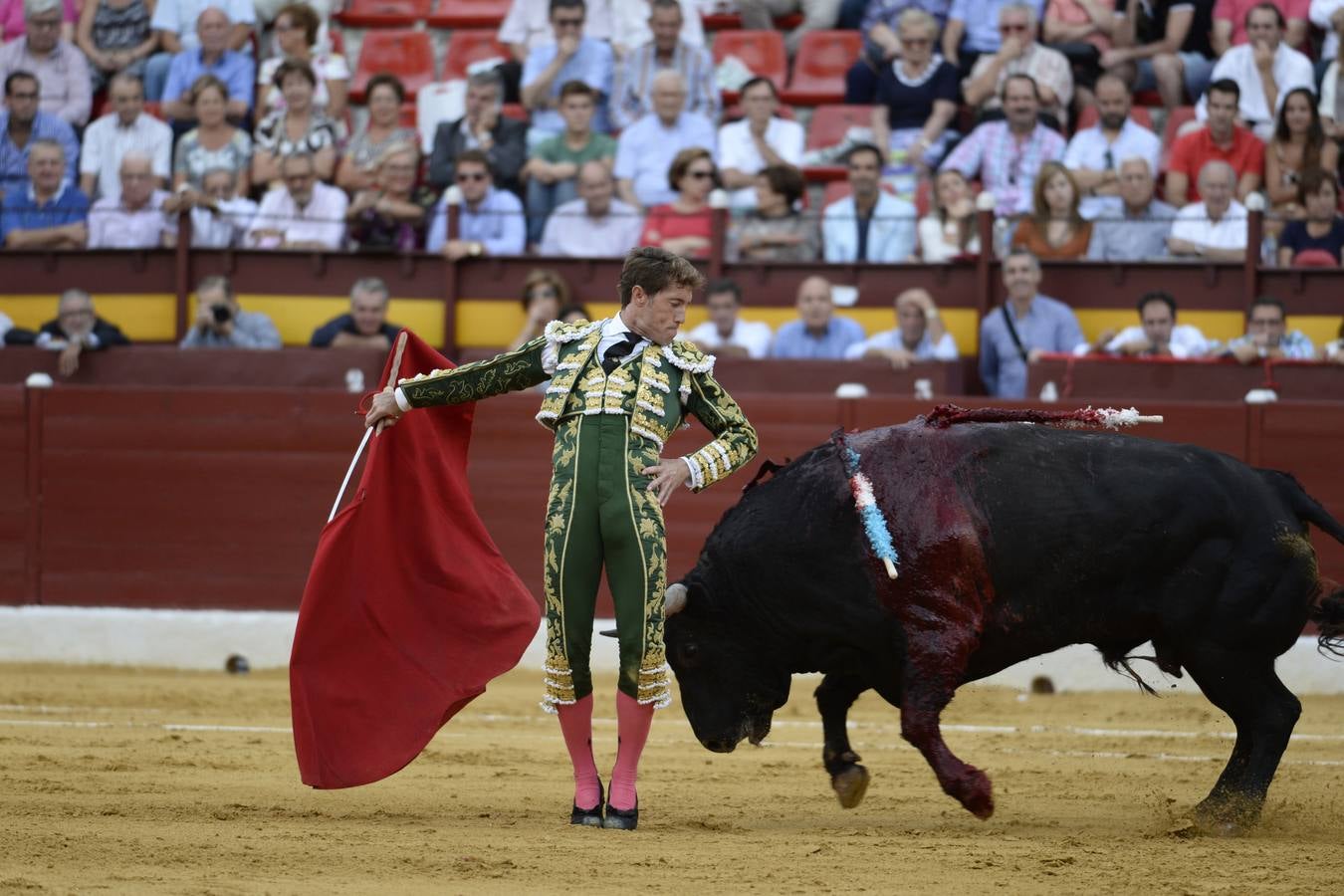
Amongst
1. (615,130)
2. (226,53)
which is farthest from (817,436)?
Result: (226,53)

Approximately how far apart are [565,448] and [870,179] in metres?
4.97

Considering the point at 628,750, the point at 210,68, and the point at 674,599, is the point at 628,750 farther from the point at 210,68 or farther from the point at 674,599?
the point at 210,68

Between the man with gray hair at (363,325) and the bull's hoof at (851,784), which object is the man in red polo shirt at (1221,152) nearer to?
the man with gray hair at (363,325)

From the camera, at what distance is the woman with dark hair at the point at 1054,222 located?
911cm

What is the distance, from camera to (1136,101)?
34.0ft

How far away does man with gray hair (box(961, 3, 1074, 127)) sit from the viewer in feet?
33.4

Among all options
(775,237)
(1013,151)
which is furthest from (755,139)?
(1013,151)

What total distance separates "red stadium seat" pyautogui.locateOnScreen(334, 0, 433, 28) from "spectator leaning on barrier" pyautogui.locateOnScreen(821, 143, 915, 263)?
423cm

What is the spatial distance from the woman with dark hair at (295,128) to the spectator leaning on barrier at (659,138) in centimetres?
166

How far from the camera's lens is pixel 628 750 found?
15.3 feet

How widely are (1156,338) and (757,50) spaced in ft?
12.4

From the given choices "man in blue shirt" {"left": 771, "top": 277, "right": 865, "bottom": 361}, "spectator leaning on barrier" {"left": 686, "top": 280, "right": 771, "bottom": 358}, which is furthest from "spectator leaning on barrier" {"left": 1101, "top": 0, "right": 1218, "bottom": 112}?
"spectator leaning on barrier" {"left": 686, "top": 280, "right": 771, "bottom": 358}

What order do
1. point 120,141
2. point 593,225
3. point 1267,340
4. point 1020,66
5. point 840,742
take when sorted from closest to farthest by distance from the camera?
1. point 840,742
2. point 1267,340
3. point 593,225
4. point 1020,66
5. point 120,141

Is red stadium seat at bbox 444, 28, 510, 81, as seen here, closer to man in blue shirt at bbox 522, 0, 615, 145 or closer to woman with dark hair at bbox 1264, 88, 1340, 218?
man in blue shirt at bbox 522, 0, 615, 145
